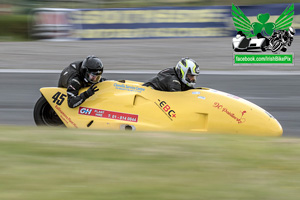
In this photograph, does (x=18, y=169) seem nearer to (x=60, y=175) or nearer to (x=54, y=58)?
(x=60, y=175)

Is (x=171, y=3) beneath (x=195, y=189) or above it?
above

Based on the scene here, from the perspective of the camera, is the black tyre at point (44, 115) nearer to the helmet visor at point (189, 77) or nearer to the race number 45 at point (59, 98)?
the race number 45 at point (59, 98)

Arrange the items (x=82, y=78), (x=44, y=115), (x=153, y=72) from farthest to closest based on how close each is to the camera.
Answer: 1. (x=153, y=72)
2. (x=44, y=115)
3. (x=82, y=78)

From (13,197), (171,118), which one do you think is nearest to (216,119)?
(171,118)

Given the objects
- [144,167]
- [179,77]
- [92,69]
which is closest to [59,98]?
[92,69]

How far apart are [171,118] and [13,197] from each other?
350cm

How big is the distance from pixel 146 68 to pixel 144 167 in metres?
9.40

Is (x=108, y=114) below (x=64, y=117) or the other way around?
the other way around

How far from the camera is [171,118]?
6.61 meters

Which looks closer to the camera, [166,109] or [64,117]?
[166,109]

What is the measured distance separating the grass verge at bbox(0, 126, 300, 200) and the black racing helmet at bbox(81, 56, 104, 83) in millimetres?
1878

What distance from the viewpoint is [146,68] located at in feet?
43.7

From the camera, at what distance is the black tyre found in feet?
24.0

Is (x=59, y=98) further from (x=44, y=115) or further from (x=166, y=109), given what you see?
(x=166, y=109)
